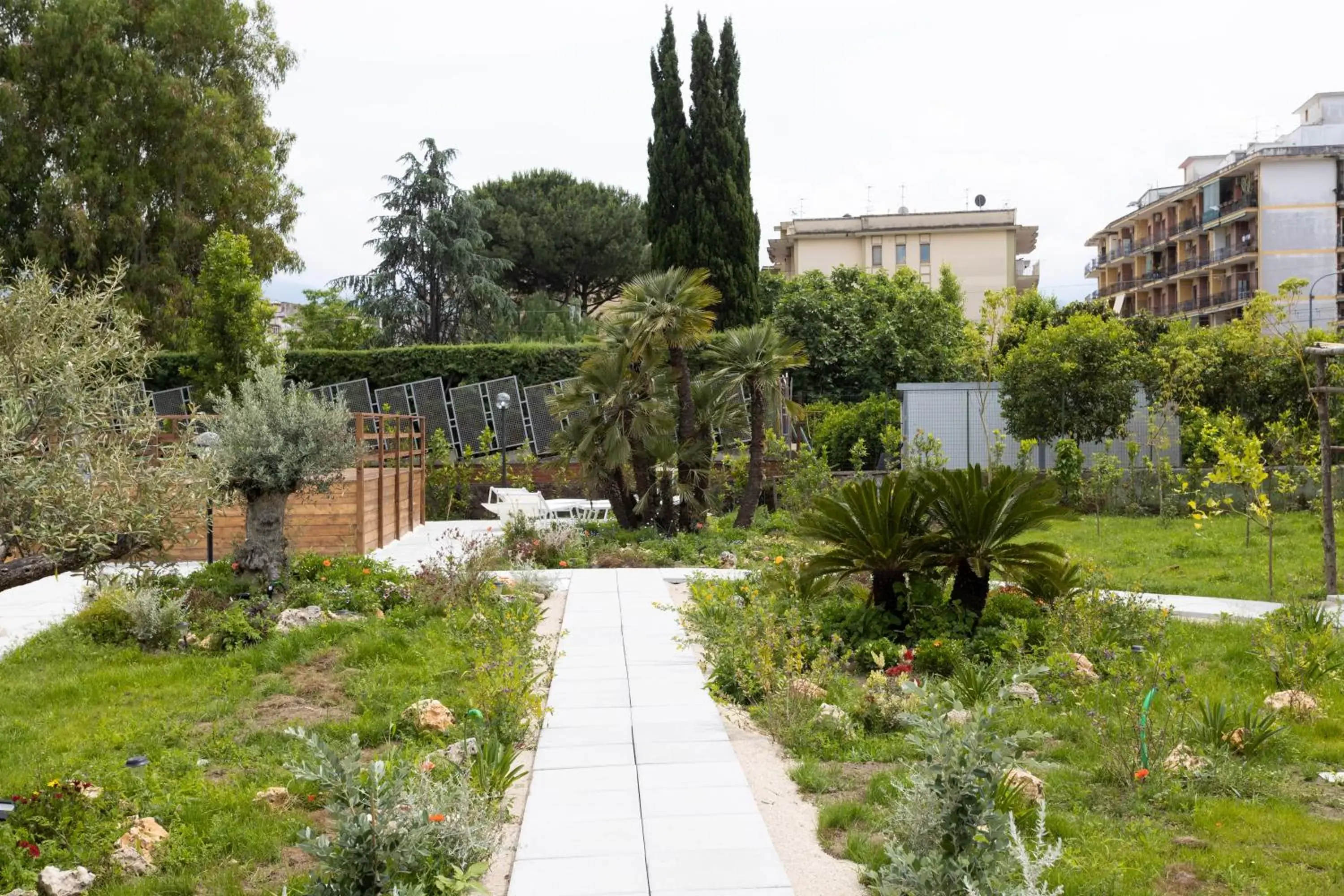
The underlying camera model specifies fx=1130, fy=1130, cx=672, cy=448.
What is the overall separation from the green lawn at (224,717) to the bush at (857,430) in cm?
1582

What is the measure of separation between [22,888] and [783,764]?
10.8ft

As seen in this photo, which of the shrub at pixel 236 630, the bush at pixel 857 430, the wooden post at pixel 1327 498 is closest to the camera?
the shrub at pixel 236 630

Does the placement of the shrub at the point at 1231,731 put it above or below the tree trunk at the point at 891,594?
below

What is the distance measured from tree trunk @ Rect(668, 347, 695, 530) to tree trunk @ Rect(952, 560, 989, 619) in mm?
7538

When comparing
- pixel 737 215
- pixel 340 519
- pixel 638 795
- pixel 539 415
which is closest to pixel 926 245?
pixel 737 215

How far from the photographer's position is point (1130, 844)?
14.3 feet

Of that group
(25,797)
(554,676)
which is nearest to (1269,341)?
(554,676)

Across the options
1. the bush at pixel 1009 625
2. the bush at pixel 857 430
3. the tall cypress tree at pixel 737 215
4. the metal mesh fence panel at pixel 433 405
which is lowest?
the bush at pixel 1009 625

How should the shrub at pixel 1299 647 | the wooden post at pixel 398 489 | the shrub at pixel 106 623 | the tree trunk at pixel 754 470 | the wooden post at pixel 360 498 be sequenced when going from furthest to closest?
the wooden post at pixel 398 489, the tree trunk at pixel 754 470, the wooden post at pixel 360 498, the shrub at pixel 106 623, the shrub at pixel 1299 647

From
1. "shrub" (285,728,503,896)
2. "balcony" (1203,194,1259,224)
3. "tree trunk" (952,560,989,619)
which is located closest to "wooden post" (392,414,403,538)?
"tree trunk" (952,560,989,619)

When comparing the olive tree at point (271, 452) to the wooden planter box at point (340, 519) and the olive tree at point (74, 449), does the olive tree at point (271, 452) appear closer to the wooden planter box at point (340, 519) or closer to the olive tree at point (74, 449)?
the wooden planter box at point (340, 519)

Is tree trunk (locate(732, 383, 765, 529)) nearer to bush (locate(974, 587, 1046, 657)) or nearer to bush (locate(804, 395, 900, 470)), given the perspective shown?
bush (locate(974, 587, 1046, 657))

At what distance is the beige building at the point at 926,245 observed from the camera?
51.7 metres

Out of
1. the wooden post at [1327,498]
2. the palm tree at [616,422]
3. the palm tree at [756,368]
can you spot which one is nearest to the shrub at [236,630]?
the palm tree at [616,422]
